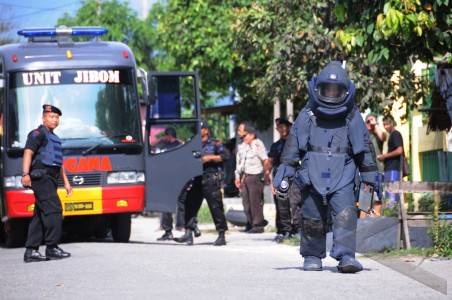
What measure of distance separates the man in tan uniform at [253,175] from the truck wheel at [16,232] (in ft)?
12.6

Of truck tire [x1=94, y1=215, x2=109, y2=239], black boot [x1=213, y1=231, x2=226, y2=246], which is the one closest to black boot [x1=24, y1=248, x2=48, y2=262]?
black boot [x1=213, y1=231, x2=226, y2=246]

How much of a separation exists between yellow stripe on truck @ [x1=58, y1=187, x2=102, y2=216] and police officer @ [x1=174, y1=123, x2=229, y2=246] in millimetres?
1344

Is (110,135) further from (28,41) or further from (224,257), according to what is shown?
(224,257)

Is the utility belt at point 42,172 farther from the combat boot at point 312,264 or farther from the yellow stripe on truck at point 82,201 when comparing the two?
the combat boot at point 312,264

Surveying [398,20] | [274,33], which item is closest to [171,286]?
[398,20]

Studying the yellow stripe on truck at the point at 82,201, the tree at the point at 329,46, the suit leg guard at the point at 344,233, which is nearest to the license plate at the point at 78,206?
the yellow stripe on truck at the point at 82,201

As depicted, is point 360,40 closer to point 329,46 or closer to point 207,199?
point 207,199

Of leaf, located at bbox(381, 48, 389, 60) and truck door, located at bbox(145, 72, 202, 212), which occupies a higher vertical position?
leaf, located at bbox(381, 48, 389, 60)

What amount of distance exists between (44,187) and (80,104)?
3.71 meters

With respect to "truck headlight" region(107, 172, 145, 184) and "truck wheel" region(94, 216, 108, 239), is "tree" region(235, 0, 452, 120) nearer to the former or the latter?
"truck headlight" region(107, 172, 145, 184)

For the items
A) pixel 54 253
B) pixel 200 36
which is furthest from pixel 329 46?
pixel 200 36

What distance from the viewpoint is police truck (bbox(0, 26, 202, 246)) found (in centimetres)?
1706

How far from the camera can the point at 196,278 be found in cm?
1083

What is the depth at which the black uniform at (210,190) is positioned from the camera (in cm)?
1722
